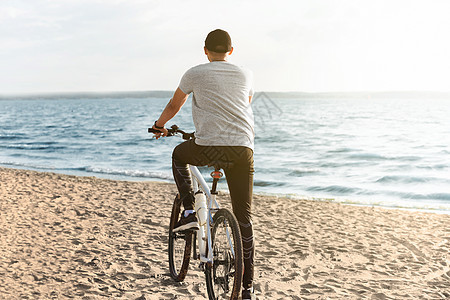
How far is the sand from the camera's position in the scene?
4449 mm

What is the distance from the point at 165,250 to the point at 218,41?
3407 millimetres

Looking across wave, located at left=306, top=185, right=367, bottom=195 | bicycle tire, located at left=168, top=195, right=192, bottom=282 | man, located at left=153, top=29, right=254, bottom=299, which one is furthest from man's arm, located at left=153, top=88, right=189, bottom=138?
wave, located at left=306, top=185, right=367, bottom=195

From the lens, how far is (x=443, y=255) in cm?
603

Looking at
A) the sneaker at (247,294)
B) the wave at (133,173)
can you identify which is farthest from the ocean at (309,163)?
the sneaker at (247,294)

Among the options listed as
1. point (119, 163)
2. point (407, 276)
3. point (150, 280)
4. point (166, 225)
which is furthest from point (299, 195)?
point (119, 163)

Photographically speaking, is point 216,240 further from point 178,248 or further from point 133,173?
point 133,173

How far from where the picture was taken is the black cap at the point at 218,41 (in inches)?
124

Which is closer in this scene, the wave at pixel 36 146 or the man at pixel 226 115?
the man at pixel 226 115

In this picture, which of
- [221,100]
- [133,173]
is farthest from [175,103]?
[133,173]

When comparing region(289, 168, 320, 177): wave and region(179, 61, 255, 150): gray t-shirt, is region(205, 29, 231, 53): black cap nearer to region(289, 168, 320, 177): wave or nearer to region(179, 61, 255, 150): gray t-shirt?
region(179, 61, 255, 150): gray t-shirt

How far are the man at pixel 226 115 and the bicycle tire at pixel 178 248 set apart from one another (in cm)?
97

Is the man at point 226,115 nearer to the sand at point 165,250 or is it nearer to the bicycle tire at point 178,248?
the bicycle tire at point 178,248

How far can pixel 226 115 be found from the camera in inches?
122

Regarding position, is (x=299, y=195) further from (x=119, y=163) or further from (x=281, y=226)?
(x=119, y=163)
